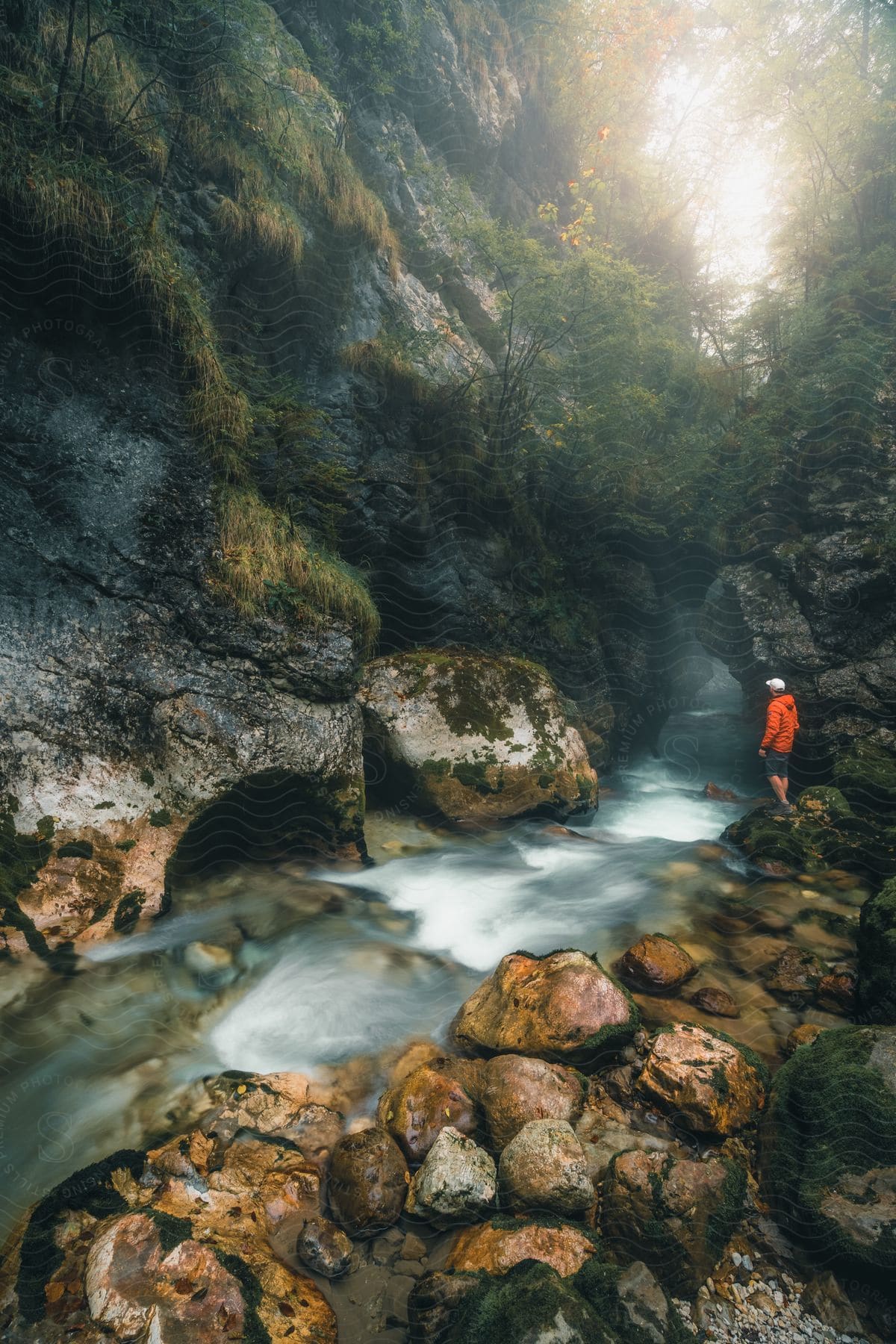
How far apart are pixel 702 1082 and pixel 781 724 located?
594cm

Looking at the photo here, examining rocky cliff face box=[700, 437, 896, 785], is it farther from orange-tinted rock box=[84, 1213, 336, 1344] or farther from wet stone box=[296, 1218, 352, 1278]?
orange-tinted rock box=[84, 1213, 336, 1344]

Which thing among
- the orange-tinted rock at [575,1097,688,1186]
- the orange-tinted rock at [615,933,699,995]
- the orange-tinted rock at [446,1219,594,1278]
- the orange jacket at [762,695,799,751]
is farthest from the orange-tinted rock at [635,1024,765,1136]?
the orange jacket at [762,695,799,751]

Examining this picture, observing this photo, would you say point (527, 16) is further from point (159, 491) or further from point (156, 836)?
point (156, 836)

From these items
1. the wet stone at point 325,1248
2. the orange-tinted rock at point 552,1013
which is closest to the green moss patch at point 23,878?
the wet stone at point 325,1248

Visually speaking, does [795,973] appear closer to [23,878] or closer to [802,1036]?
[802,1036]

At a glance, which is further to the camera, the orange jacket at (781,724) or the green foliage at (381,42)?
the green foliage at (381,42)

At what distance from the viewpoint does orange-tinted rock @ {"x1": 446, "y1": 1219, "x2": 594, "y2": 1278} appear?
245 centimetres

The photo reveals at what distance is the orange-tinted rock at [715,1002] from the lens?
399 cm

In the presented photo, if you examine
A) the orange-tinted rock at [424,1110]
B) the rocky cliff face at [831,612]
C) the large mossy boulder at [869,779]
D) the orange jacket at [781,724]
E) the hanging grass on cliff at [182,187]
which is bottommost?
the orange-tinted rock at [424,1110]

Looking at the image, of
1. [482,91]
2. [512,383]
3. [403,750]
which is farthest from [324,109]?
[403,750]

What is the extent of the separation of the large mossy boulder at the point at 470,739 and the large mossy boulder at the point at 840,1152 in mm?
4115

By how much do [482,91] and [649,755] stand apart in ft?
50.1

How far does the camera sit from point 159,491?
5535 millimetres

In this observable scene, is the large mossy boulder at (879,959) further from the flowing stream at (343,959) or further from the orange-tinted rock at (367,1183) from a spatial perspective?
the orange-tinted rock at (367,1183)
